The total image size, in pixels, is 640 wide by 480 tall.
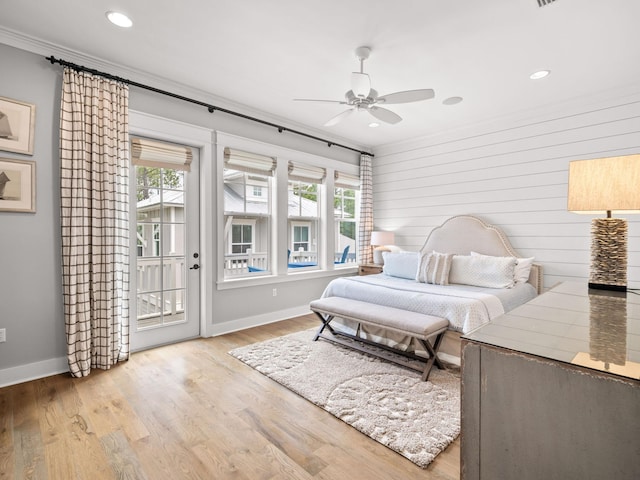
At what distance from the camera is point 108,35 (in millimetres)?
2545

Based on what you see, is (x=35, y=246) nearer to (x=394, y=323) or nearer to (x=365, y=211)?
(x=394, y=323)

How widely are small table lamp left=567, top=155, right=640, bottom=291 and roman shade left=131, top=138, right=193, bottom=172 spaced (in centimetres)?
338

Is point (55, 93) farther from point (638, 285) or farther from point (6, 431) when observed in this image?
point (638, 285)

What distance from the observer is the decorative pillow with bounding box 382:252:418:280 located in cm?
434

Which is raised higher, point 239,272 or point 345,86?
point 345,86

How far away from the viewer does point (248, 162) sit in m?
4.09

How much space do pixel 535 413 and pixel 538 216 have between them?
3.98 m

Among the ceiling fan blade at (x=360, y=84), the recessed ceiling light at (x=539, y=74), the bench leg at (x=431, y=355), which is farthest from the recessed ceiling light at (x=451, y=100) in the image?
the bench leg at (x=431, y=355)

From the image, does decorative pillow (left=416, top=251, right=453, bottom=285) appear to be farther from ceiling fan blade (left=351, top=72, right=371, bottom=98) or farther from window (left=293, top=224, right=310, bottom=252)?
ceiling fan blade (left=351, top=72, right=371, bottom=98)

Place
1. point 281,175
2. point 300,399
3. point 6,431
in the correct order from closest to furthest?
point 6,431 < point 300,399 < point 281,175

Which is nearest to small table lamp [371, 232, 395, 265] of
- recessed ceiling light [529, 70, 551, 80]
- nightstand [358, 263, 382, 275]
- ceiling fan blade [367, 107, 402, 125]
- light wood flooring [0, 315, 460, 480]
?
nightstand [358, 263, 382, 275]

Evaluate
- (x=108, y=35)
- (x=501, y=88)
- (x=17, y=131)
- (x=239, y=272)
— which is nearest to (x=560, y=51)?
(x=501, y=88)

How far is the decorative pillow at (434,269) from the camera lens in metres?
3.95

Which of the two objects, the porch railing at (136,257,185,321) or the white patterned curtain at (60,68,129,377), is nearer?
the white patterned curtain at (60,68,129,377)
